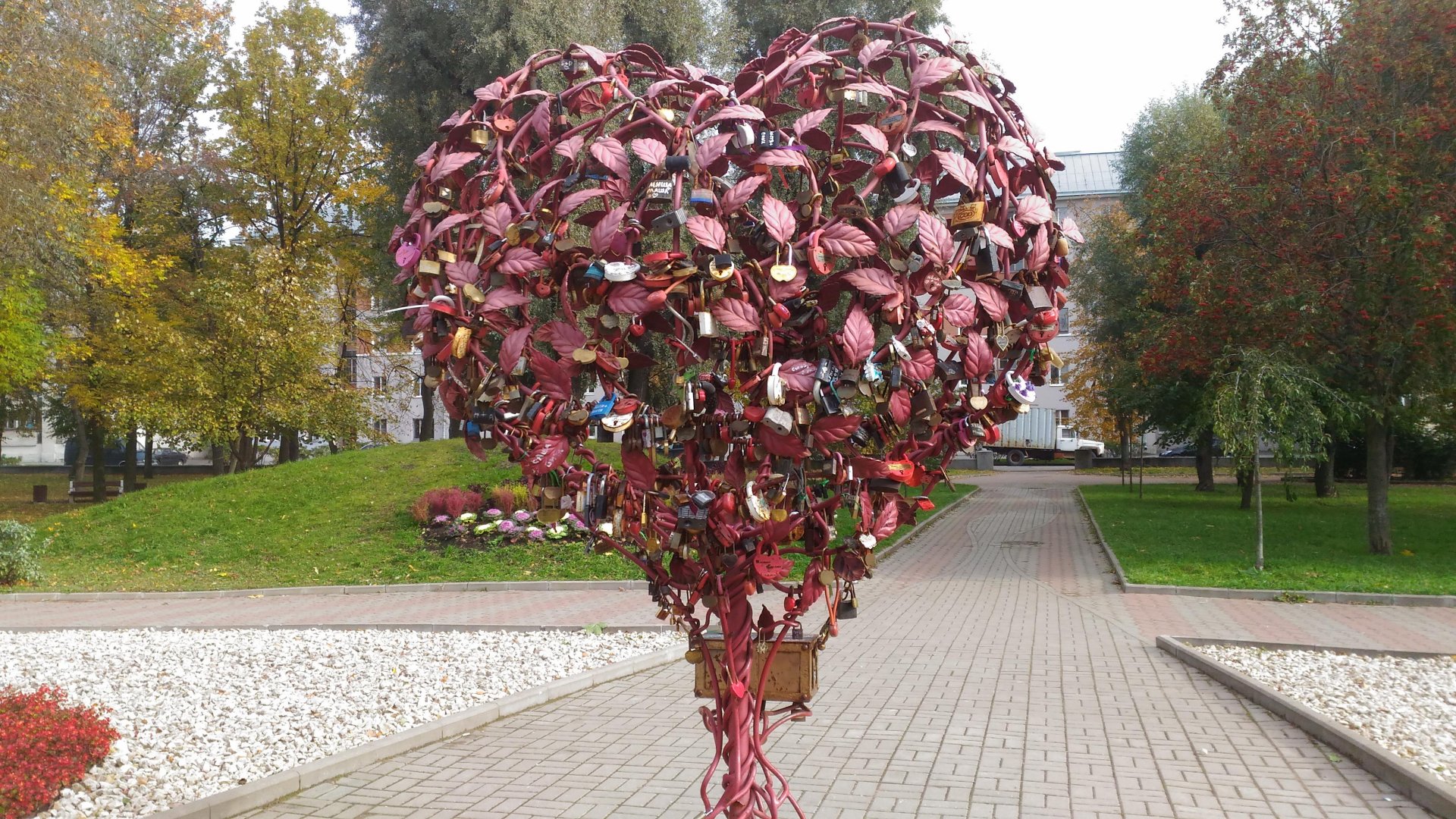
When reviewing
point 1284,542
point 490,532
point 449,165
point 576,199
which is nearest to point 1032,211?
point 576,199

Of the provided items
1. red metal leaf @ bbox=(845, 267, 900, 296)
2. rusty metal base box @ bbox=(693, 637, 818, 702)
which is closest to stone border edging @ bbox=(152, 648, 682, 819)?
rusty metal base box @ bbox=(693, 637, 818, 702)

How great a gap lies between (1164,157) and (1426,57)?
38.8 feet

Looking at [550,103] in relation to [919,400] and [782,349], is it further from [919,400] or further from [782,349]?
[919,400]

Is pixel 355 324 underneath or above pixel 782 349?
above

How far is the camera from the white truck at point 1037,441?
5344 cm

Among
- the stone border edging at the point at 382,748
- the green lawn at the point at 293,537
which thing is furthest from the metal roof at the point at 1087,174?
the stone border edging at the point at 382,748

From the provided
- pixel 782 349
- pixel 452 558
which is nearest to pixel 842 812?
pixel 782 349

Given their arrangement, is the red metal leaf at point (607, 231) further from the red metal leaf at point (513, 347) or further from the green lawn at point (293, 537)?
Answer: the green lawn at point (293, 537)

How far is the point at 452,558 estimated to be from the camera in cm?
1622

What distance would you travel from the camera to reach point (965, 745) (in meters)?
6.43

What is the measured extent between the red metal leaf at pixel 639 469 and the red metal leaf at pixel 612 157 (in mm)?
838

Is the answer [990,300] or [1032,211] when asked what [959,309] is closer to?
[990,300]

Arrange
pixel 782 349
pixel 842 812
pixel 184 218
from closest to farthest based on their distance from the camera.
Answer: pixel 782 349, pixel 842 812, pixel 184 218

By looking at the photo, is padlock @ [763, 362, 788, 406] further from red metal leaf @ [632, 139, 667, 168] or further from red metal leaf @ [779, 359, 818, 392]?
red metal leaf @ [632, 139, 667, 168]
